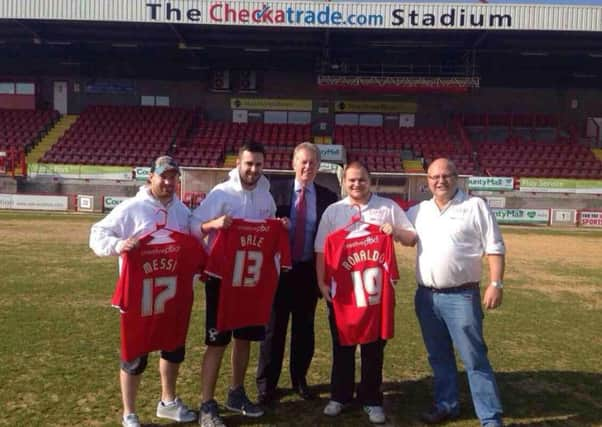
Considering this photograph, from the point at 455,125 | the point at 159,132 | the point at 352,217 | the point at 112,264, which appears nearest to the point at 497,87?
the point at 455,125

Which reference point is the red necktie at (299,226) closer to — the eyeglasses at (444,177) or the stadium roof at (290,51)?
the eyeglasses at (444,177)

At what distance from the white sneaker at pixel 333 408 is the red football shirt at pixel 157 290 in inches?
46.5

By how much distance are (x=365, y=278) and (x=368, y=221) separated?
409 millimetres

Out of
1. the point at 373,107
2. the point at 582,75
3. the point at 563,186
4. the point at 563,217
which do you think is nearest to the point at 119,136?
the point at 373,107

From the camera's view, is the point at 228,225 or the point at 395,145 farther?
the point at 395,145

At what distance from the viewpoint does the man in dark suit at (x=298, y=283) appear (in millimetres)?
4047

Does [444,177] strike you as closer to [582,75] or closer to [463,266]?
[463,266]

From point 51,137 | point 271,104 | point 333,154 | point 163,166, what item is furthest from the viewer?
point 271,104

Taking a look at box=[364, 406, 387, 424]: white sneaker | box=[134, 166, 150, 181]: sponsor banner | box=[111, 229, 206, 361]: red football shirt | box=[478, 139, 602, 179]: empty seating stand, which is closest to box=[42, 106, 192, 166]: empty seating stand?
box=[134, 166, 150, 181]: sponsor banner

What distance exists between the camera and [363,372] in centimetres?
392

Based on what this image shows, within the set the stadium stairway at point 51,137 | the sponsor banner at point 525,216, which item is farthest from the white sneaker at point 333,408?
the stadium stairway at point 51,137

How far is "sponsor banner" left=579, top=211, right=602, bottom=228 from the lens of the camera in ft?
74.8

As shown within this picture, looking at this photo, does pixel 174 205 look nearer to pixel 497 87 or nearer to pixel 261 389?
pixel 261 389

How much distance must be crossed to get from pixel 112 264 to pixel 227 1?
16.7m
